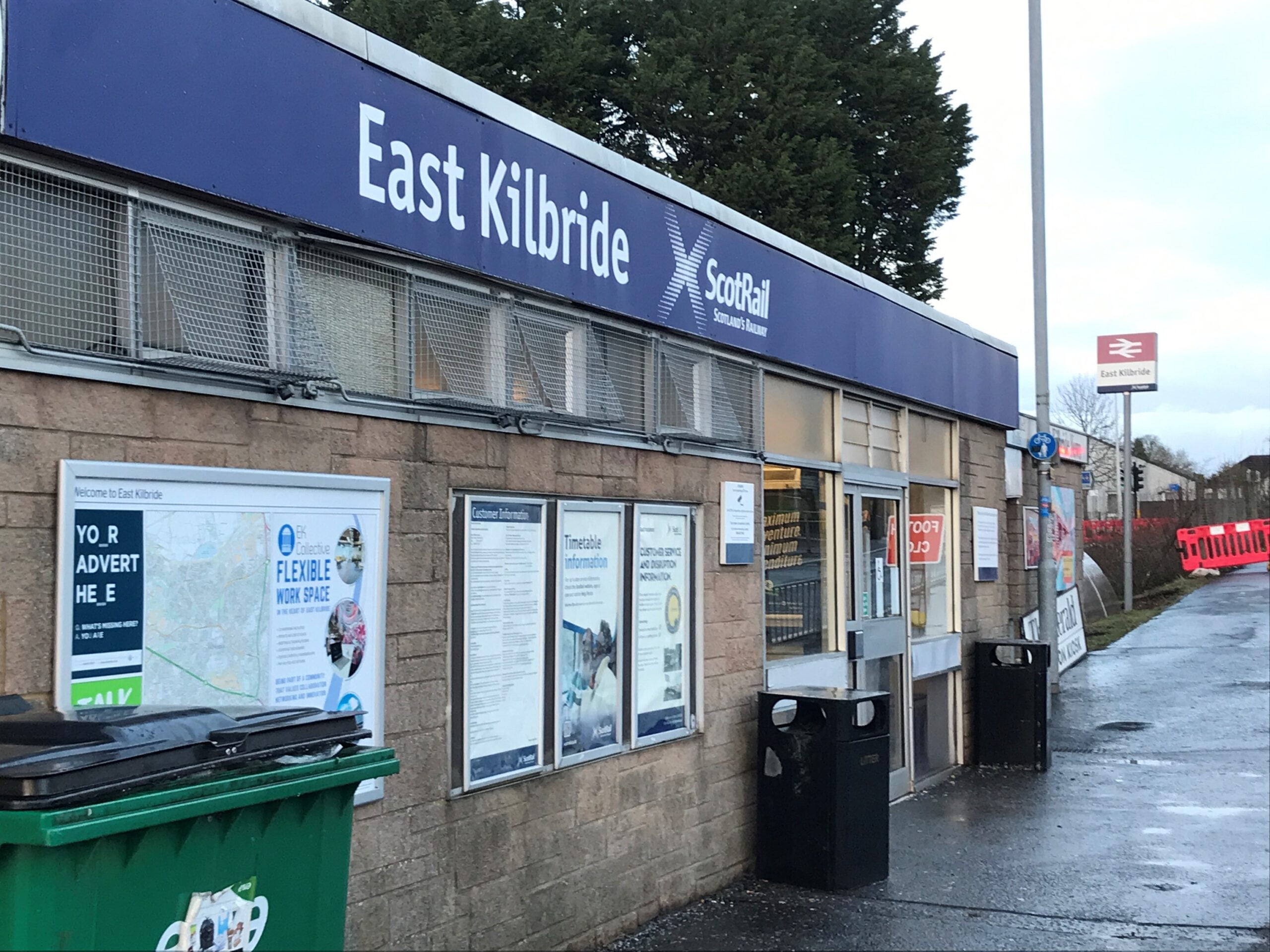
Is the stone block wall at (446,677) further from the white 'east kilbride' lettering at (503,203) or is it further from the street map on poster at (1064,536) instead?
the street map on poster at (1064,536)

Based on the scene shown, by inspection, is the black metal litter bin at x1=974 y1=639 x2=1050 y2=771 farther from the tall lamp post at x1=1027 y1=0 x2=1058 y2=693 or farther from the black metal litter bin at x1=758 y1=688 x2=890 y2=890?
the black metal litter bin at x1=758 y1=688 x2=890 y2=890

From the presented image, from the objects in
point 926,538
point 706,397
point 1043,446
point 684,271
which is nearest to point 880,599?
point 926,538

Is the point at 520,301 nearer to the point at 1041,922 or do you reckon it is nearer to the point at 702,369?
the point at 702,369

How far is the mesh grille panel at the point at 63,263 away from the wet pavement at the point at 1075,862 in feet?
12.5

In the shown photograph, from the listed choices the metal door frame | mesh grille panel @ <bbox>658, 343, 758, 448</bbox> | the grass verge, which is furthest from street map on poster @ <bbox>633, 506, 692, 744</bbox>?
the grass verge

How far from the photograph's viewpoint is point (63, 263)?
3879mm

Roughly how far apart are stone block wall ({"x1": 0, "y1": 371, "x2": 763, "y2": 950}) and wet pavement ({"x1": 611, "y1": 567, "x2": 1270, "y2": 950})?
472mm

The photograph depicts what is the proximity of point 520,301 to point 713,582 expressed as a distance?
2.28 m

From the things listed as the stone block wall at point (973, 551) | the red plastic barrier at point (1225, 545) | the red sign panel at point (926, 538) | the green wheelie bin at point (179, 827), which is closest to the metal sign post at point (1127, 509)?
the red plastic barrier at point (1225, 545)

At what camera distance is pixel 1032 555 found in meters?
15.5

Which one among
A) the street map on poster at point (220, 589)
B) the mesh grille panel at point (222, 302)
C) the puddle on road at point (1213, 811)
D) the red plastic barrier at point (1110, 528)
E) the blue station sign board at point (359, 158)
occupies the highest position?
the blue station sign board at point (359, 158)

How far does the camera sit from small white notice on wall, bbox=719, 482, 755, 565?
7555 millimetres

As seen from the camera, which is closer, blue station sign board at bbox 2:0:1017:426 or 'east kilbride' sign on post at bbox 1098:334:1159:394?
blue station sign board at bbox 2:0:1017:426

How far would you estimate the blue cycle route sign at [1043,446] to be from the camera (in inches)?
534
